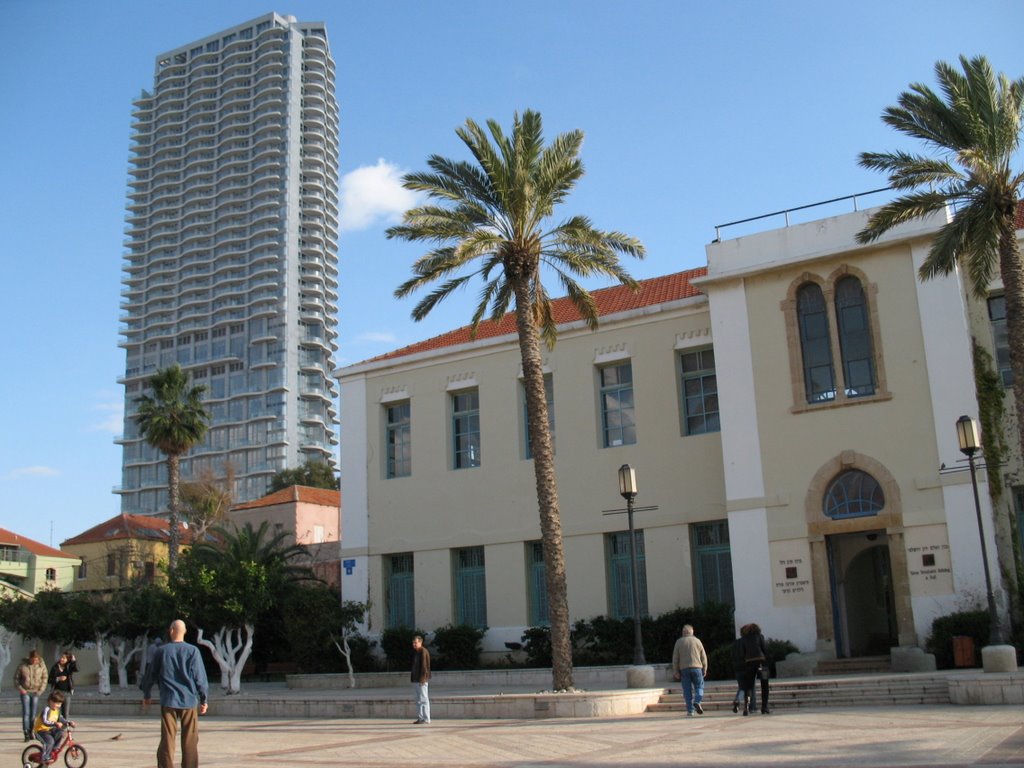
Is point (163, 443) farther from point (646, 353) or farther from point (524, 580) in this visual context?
point (646, 353)

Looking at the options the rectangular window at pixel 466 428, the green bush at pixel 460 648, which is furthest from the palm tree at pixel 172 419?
the green bush at pixel 460 648

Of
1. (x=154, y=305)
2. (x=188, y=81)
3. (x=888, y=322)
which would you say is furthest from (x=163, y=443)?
(x=188, y=81)

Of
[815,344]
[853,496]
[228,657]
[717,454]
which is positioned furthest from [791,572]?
[228,657]

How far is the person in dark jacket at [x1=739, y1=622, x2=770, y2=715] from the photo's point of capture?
635 inches

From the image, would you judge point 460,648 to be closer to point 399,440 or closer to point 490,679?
point 490,679

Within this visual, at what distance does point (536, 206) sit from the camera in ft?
68.5

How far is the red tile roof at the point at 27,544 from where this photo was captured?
61.2 m

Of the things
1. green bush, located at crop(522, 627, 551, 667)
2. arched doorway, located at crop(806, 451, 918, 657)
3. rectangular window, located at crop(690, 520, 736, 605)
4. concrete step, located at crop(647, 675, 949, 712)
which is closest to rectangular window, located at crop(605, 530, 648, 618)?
rectangular window, located at crop(690, 520, 736, 605)

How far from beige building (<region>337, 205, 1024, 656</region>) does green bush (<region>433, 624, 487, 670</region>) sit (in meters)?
0.52

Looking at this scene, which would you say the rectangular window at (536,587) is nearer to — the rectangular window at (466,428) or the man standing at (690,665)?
the rectangular window at (466,428)

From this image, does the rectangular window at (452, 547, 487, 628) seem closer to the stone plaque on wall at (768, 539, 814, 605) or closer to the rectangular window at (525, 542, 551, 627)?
the rectangular window at (525, 542, 551, 627)

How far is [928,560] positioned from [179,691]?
16.6 m

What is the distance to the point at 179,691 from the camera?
10141 millimetres

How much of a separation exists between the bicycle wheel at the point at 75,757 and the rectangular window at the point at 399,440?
18141 millimetres
